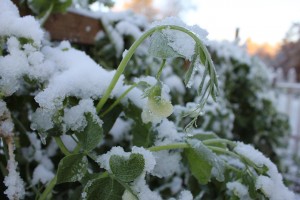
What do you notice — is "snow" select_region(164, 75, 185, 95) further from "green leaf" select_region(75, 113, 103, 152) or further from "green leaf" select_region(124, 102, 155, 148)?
"green leaf" select_region(75, 113, 103, 152)

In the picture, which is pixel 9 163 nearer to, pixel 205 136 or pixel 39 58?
pixel 39 58

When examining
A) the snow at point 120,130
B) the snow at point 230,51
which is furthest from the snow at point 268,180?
the snow at point 230,51

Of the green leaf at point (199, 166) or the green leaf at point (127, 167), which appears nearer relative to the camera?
the green leaf at point (127, 167)

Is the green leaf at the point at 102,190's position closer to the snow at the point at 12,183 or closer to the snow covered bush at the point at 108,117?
the snow covered bush at the point at 108,117

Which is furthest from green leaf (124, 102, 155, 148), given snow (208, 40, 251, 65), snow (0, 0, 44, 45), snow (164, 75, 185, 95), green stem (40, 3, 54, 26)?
snow (208, 40, 251, 65)

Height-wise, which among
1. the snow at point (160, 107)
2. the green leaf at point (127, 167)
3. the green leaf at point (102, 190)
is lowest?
the green leaf at point (102, 190)

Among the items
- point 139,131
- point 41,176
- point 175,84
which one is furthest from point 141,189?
point 175,84
